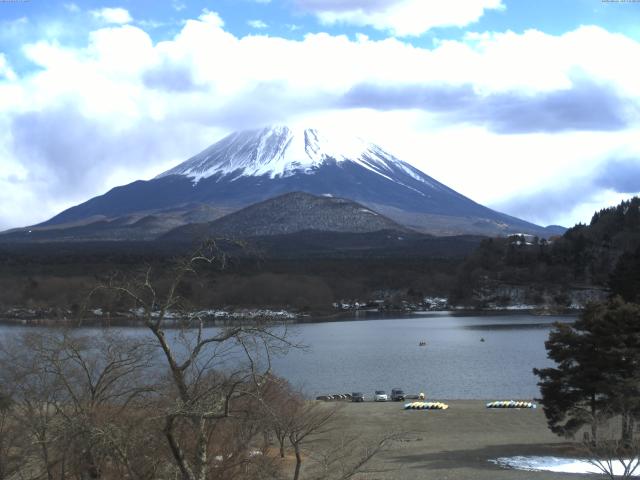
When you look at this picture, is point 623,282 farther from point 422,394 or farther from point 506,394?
point 422,394

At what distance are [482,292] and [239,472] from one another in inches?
4273

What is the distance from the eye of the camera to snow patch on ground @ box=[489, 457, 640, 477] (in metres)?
19.2

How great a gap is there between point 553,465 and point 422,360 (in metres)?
31.4

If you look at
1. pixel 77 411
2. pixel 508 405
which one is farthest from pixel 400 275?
pixel 77 411

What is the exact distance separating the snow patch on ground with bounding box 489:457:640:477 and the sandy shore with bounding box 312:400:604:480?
1.34 feet

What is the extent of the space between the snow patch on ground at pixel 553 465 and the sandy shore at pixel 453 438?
0.41m

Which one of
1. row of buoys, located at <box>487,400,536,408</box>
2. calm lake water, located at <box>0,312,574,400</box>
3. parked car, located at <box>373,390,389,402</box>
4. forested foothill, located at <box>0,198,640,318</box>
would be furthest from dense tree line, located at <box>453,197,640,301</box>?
row of buoys, located at <box>487,400,536,408</box>

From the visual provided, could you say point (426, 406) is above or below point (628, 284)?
below

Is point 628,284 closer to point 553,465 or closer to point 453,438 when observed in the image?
point 453,438

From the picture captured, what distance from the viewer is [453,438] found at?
84.5ft

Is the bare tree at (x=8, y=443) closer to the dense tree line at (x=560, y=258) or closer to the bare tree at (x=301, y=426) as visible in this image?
the bare tree at (x=301, y=426)

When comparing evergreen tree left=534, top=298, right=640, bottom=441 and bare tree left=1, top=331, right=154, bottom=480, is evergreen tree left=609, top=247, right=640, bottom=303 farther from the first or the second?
bare tree left=1, top=331, right=154, bottom=480

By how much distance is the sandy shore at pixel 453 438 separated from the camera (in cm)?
1991

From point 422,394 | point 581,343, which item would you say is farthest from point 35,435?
point 422,394
